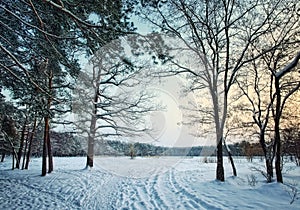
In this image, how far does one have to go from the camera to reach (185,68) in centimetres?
946

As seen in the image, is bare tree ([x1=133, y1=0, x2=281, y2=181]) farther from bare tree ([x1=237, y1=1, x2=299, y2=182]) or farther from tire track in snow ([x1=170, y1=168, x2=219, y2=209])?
tire track in snow ([x1=170, y1=168, x2=219, y2=209])

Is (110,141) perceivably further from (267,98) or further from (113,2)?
(113,2)

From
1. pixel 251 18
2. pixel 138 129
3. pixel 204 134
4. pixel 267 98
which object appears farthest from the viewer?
pixel 138 129

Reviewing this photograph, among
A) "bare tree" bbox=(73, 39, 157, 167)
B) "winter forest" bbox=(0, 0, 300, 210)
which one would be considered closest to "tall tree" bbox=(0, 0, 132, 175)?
"winter forest" bbox=(0, 0, 300, 210)

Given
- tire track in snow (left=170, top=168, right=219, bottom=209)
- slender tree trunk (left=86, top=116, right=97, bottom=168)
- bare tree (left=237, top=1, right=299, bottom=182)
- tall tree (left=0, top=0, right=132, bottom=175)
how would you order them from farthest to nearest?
slender tree trunk (left=86, top=116, right=97, bottom=168), bare tree (left=237, top=1, right=299, bottom=182), tire track in snow (left=170, top=168, right=219, bottom=209), tall tree (left=0, top=0, right=132, bottom=175)

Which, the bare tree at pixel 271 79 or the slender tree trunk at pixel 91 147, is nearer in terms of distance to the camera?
the bare tree at pixel 271 79

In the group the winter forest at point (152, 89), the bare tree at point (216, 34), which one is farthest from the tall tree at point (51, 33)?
the bare tree at point (216, 34)

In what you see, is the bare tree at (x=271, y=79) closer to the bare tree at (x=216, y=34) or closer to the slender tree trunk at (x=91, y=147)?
the bare tree at (x=216, y=34)

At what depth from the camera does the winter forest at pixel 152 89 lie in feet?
16.4

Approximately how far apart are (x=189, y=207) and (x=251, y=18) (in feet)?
22.6

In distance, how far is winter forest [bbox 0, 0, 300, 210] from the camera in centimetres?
499

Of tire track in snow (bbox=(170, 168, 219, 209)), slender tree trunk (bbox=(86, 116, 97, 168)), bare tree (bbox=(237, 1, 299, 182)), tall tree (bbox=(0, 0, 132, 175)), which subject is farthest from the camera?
slender tree trunk (bbox=(86, 116, 97, 168))

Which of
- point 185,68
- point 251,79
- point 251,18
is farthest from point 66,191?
point 251,79

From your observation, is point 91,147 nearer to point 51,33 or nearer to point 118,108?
point 118,108
